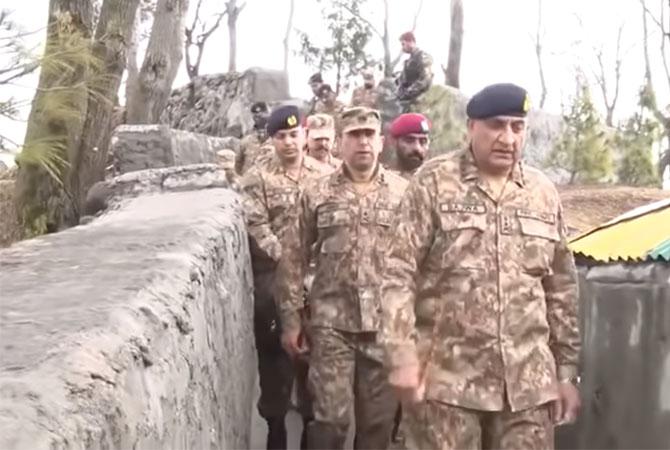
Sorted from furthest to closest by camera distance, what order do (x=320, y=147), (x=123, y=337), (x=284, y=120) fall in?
1. (x=320, y=147)
2. (x=284, y=120)
3. (x=123, y=337)

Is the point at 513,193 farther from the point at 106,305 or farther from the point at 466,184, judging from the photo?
the point at 106,305

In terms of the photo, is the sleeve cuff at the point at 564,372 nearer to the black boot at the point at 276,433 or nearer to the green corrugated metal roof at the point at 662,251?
the green corrugated metal roof at the point at 662,251

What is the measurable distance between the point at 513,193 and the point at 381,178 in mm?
1768

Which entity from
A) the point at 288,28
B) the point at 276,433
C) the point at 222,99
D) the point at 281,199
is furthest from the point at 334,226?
the point at 288,28

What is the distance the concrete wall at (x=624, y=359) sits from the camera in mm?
4930

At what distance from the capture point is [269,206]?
6633 millimetres

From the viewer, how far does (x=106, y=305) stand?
7.68ft

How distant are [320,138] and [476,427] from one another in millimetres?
3923

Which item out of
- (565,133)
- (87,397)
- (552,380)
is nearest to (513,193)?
(552,380)

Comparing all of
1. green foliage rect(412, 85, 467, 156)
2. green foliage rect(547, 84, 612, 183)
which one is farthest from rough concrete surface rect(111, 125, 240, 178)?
green foliage rect(547, 84, 612, 183)

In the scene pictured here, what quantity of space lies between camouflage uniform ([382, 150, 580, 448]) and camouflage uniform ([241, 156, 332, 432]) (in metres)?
2.39

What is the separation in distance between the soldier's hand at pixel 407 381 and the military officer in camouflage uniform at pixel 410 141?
218 centimetres

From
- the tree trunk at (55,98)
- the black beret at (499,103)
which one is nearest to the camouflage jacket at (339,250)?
the tree trunk at (55,98)

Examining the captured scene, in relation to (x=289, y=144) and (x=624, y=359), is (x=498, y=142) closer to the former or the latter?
(x=624, y=359)
